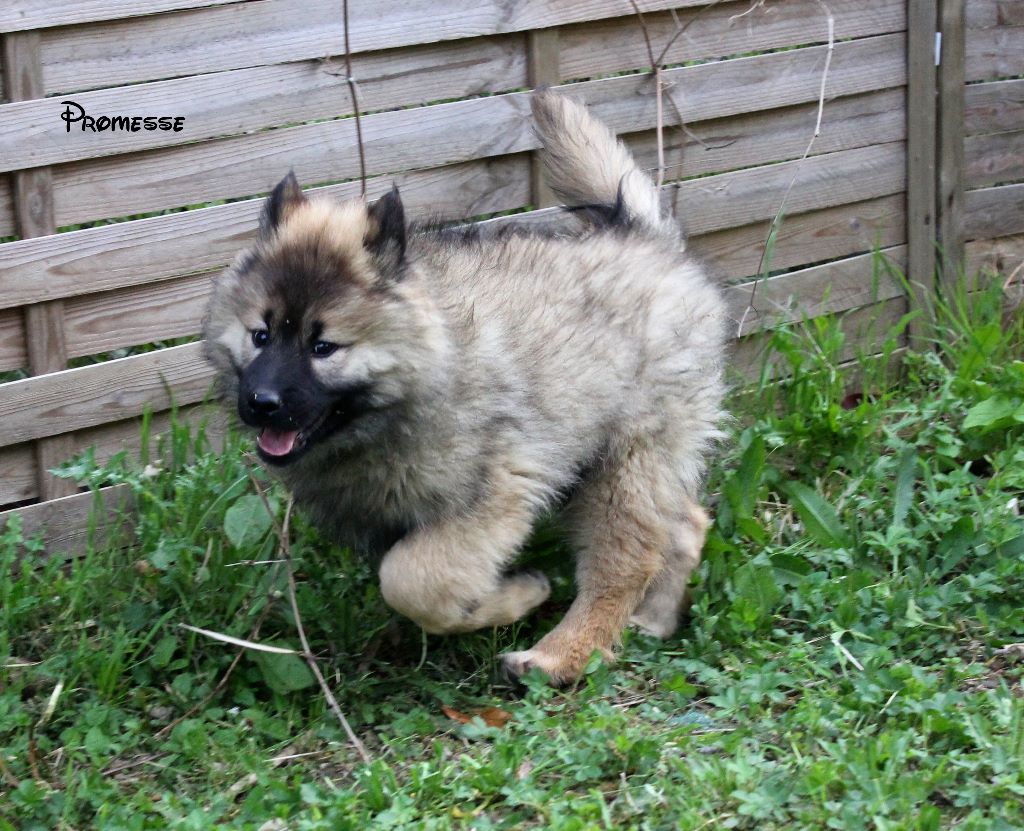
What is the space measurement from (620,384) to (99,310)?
4.78 ft

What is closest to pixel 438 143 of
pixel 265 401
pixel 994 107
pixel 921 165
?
pixel 265 401

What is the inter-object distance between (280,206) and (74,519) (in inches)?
46.4

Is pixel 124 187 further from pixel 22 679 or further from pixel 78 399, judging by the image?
pixel 22 679

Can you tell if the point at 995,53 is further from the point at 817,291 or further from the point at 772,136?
the point at 817,291

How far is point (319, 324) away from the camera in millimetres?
2865

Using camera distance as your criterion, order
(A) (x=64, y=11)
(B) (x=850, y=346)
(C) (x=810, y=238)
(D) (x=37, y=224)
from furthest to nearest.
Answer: (B) (x=850, y=346) < (C) (x=810, y=238) < (D) (x=37, y=224) < (A) (x=64, y=11)

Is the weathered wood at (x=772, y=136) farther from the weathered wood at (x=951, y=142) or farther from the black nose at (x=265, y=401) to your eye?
the black nose at (x=265, y=401)

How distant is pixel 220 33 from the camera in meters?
3.59

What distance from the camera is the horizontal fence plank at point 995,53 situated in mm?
4992

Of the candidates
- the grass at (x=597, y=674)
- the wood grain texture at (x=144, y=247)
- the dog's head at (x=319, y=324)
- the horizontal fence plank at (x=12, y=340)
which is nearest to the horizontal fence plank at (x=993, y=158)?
the grass at (x=597, y=674)

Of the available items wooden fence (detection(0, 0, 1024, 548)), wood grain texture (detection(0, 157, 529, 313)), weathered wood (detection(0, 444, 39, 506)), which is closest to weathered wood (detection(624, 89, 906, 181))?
wooden fence (detection(0, 0, 1024, 548))

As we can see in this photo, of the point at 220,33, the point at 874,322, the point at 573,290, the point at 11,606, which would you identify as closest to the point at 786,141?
the point at 874,322

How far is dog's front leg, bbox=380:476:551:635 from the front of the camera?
3070 mm

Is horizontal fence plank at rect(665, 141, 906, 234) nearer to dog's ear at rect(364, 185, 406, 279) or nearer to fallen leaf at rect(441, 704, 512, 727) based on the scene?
dog's ear at rect(364, 185, 406, 279)
